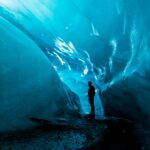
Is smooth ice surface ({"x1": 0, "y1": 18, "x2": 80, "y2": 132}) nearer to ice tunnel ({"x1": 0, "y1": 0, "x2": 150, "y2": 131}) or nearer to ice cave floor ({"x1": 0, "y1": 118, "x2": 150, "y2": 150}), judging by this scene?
ice tunnel ({"x1": 0, "y1": 0, "x2": 150, "y2": 131})

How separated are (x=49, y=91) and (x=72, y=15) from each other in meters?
8.15

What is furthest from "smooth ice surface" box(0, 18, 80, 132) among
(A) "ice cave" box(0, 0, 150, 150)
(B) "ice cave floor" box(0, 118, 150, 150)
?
(B) "ice cave floor" box(0, 118, 150, 150)

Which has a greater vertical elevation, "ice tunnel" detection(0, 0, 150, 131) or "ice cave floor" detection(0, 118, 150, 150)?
"ice tunnel" detection(0, 0, 150, 131)

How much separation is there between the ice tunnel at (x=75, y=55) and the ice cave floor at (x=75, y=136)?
0.98 metres

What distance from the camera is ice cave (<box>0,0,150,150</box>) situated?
30.2ft

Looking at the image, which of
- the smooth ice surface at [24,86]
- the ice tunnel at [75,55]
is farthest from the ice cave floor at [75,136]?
the ice tunnel at [75,55]

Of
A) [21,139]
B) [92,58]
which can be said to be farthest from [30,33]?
[21,139]

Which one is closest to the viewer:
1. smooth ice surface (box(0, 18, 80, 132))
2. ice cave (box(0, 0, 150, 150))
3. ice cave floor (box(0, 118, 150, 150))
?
ice cave floor (box(0, 118, 150, 150))

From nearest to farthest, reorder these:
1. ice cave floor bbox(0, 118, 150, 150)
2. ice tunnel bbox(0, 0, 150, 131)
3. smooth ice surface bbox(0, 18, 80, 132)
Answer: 1. ice cave floor bbox(0, 118, 150, 150)
2. smooth ice surface bbox(0, 18, 80, 132)
3. ice tunnel bbox(0, 0, 150, 131)

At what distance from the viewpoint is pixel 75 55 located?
20.1 m

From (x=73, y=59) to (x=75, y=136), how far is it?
43.8ft

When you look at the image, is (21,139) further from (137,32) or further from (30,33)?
(30,33)

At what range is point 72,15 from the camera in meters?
17.3

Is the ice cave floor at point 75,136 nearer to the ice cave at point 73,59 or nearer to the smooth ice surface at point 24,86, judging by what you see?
the ice cave at point 73,59
